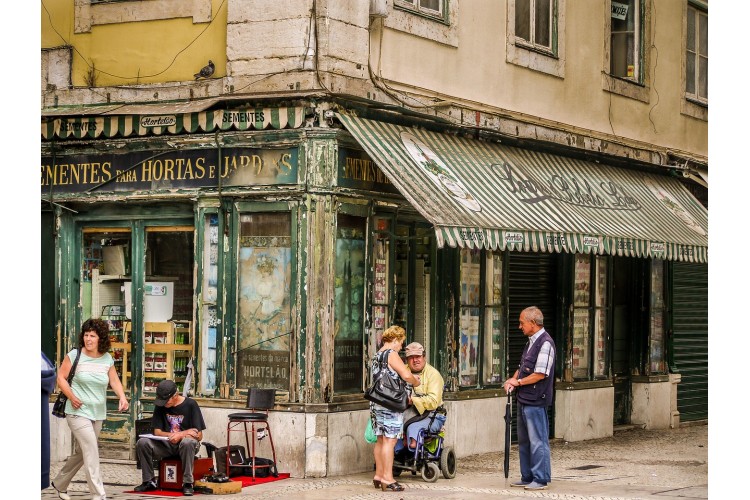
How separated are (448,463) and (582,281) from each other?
563 cm

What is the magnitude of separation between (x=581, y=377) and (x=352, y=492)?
6.71 meters

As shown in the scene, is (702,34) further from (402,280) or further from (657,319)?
(402,280)

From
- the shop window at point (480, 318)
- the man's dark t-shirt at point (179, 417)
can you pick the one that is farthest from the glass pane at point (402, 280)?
the man's dark t-shirt at point (179, 417)

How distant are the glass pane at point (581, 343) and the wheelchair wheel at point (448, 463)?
496 centimetres

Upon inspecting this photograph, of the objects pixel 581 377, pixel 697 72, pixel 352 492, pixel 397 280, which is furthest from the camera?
pixel 697 72

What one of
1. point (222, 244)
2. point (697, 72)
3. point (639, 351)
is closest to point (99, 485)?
point (222, 244)

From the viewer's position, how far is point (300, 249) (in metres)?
14.4

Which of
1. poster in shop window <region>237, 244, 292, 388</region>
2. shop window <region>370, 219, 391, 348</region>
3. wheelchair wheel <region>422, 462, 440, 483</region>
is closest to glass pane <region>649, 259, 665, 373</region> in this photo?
shop window <region>370, 219, 391, 348</region>

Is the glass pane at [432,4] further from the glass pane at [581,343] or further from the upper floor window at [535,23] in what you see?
the glass pane at [581,343]

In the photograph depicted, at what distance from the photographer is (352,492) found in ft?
43.4

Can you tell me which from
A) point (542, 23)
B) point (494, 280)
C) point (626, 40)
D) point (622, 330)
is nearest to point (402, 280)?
point (494, 280)

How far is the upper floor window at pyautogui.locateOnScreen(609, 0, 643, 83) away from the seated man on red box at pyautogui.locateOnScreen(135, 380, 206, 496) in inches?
381

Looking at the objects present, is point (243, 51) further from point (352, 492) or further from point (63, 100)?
point (352, 492)

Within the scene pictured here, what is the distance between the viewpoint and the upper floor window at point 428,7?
15.5 m
